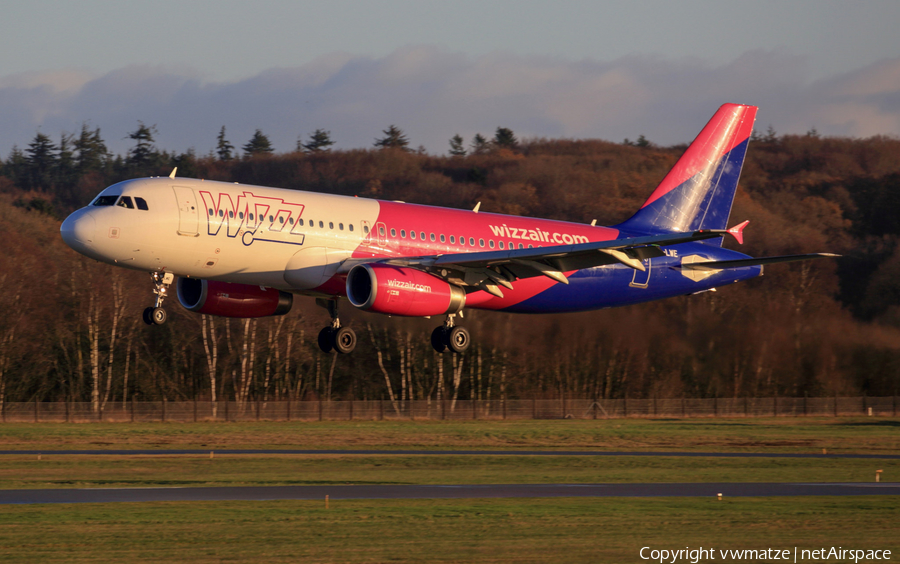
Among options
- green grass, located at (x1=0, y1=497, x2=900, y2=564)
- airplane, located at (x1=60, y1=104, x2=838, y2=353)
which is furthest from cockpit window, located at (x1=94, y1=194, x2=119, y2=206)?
green grass, located at (x1=0, y1=497, x2=900, y2=564)

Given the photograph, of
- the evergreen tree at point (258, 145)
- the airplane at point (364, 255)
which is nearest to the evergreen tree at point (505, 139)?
the evergreen tree at point (258, 145)

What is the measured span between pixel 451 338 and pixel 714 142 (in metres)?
16.0

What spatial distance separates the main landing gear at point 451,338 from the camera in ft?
121

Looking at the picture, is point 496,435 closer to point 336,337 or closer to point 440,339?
point 440,339

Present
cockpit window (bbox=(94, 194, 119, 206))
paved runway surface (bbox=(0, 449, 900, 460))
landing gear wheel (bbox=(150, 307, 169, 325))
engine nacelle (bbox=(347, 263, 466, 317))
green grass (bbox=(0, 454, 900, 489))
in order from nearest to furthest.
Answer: cockpit window (bbox=(94, 194, 119, 206)) → landing gear wheel (bbox=(150, 307, 169, 325)) → engine nacelle (bbox=(347, 263, 466, 317)) → green grass (bbox=(0, 454, 900, 489)) → paved runway surface (bbox=(0, 449, 900, 460))

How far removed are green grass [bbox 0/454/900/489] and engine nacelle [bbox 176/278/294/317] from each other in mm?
6285

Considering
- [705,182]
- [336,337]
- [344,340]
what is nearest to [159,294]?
[336,337]

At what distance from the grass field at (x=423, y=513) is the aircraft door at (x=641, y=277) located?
24.3ft

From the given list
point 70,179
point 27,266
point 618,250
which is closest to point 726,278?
point 618,250

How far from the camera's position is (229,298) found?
1467 inches

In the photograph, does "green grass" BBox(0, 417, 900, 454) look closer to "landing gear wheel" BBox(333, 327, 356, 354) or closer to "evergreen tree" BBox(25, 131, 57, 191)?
"landing gear wheel" BBox(333, 327, 356, 354)

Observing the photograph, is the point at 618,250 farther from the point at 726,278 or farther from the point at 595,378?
the point at 595,378

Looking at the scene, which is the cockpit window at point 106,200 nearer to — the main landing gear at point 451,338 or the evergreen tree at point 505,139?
the main landing gear at point 451,338

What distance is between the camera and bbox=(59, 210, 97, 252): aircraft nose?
104ft
